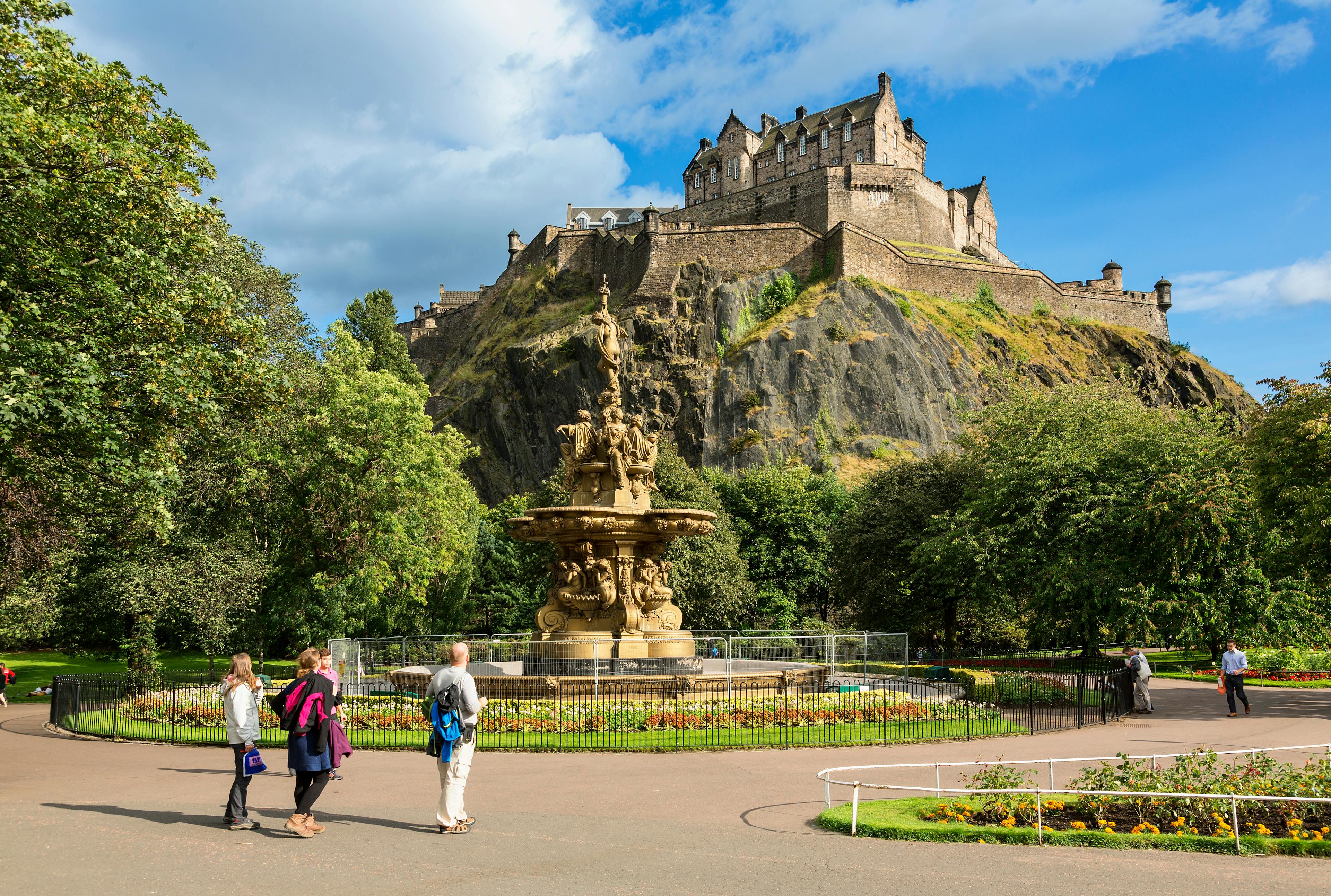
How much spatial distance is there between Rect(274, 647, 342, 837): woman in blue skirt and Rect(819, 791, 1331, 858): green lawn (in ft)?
15.4

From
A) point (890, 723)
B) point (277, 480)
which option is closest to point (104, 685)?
point (277, 480)

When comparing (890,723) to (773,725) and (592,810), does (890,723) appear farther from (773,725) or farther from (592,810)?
(592,810)

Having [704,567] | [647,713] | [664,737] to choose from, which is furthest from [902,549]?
[664,737]

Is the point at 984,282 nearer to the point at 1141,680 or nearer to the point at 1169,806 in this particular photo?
the point at 1141,680

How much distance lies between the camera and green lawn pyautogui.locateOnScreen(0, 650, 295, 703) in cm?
2923

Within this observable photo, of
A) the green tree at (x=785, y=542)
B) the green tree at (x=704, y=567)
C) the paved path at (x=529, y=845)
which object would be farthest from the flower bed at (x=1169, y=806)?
the green tree at (x=785, y=542)

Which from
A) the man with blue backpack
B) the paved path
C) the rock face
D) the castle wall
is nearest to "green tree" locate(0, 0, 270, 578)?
the paved path

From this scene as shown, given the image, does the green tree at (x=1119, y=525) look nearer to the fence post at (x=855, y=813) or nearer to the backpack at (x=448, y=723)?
the fence post at (x=855, y=813)

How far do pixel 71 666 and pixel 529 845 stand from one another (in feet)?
135

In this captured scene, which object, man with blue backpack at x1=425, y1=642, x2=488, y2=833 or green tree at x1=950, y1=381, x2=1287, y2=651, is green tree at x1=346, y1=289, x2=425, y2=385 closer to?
green tree at x1=950, y1=381, x2=1287, y2=651

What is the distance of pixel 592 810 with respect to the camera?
32.0ft

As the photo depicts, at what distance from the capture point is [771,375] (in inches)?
2576

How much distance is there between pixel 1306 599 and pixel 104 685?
95.8 feet

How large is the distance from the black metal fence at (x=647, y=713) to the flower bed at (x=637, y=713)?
0.02 m
